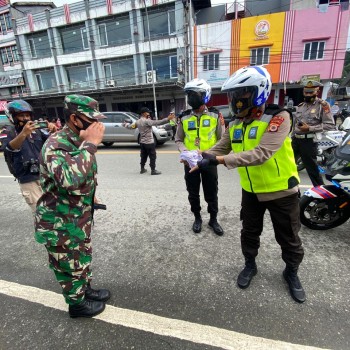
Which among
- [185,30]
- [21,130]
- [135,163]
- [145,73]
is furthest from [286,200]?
[145,73]

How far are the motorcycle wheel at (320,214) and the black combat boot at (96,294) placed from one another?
7.89 ft

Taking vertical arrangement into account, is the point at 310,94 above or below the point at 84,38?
below

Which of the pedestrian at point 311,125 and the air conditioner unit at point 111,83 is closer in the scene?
the pedestrian at point 311,125

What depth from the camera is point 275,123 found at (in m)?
1.73

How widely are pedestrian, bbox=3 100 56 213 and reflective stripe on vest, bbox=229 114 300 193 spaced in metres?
2.13

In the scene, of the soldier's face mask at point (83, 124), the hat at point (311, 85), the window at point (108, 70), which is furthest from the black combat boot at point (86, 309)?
the window at point (108, 70)

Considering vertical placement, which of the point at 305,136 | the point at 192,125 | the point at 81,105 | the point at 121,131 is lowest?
the point at 121,131

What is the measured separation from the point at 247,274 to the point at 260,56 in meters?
20.4

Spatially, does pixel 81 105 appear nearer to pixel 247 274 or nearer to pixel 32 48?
pixel 247 274

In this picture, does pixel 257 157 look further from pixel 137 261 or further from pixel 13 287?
pixel 13 287

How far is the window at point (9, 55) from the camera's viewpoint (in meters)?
25.0

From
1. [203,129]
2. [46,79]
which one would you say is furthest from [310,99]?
[46,79]

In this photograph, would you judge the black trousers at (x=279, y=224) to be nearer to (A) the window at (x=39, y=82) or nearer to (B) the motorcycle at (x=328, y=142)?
(B) the motorcycle at (x=328, y=142)

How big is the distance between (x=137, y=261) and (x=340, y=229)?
100 inches
